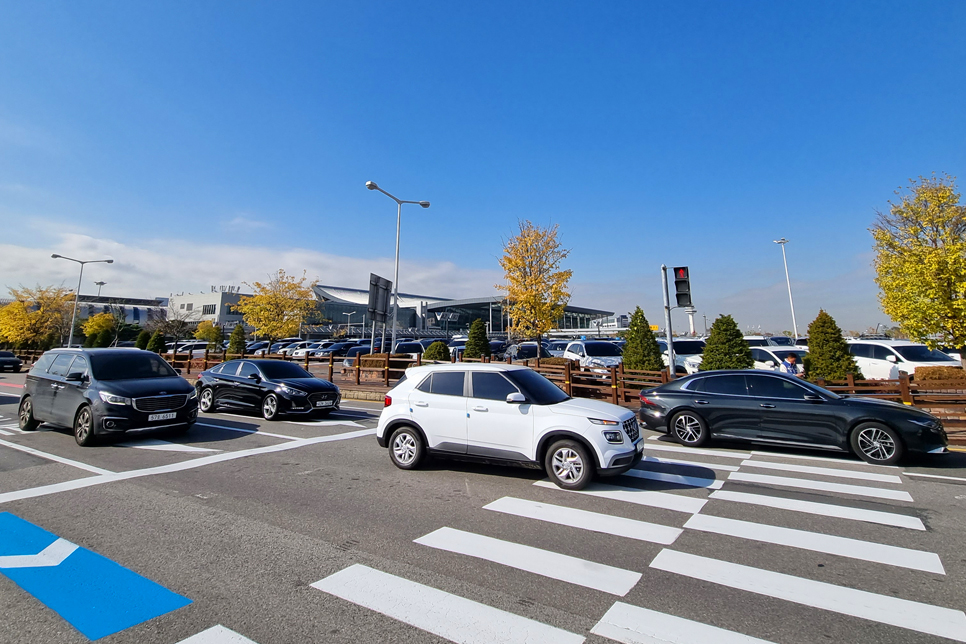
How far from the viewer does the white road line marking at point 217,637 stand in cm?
275

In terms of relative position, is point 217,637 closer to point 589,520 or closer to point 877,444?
point 589,520

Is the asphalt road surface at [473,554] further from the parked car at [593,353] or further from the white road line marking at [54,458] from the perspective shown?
the parked car at [593,353]

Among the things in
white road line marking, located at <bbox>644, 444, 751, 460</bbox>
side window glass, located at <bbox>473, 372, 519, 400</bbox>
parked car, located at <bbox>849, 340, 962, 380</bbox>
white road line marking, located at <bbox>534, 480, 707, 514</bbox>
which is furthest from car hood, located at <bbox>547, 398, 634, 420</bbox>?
parked car, located at <bbox>849, 340, 962, 380</bbox>

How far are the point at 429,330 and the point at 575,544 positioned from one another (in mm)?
86542

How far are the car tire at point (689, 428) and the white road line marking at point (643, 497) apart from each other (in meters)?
3.63

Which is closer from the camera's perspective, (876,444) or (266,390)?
(876,444)

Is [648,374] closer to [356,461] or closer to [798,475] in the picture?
[798,475]

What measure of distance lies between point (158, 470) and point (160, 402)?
2671 millimetres

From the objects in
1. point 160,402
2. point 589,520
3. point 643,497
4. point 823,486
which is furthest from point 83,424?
point 823,486

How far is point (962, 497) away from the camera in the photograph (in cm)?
573

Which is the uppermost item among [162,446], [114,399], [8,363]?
[8,363]

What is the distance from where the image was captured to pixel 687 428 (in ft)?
30.3

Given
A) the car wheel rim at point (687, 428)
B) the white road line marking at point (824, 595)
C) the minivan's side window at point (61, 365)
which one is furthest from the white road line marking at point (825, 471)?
the minivan's side window at point (61, 365)

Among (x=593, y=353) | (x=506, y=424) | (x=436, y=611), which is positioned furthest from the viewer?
(x=593, y=353)
